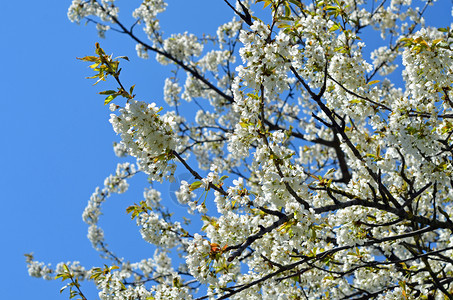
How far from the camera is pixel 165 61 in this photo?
10.7 m

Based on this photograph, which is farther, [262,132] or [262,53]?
[262,132]

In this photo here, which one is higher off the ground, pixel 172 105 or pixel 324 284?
pixel 172 105

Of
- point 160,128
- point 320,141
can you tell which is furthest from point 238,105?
point 320,141

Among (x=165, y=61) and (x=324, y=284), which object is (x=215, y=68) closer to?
(x=165, y=61)

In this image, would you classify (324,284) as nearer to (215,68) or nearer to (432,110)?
(432,110)

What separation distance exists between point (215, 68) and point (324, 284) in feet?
25.7

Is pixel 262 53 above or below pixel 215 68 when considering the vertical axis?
below

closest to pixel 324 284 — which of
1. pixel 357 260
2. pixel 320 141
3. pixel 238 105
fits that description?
pixel 357 260

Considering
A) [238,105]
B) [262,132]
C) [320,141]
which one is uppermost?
[320,141]

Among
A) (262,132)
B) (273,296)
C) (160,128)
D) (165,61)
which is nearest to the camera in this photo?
(160,128)

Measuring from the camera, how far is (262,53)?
9.20ft

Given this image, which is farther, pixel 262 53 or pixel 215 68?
pixel 215 68

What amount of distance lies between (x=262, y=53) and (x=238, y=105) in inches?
21.1

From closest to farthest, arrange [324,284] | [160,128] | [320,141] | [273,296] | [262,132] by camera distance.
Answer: [160,128], [262,132], [273,296], [324,284], [320,141]
